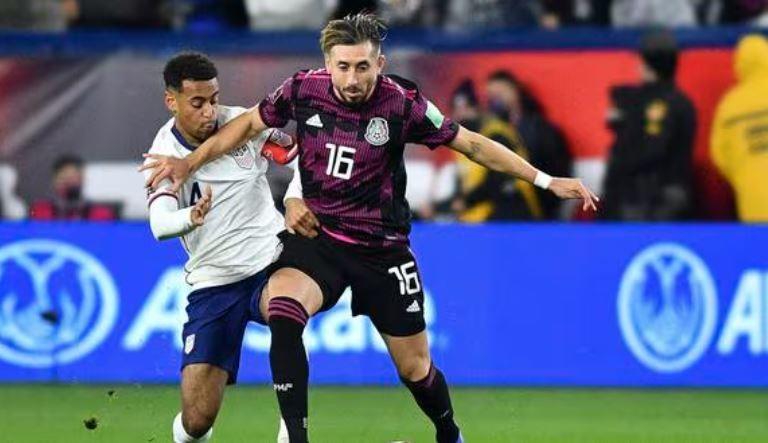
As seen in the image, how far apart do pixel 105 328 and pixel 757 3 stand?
240 inches

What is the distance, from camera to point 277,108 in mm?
9648

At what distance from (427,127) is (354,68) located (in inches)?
20.5

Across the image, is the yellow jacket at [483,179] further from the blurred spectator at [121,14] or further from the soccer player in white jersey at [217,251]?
the soccer player in white jersey at [217,251]

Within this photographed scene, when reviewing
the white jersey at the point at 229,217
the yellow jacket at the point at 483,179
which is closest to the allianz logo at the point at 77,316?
the yellow jacket at the point at 483,179

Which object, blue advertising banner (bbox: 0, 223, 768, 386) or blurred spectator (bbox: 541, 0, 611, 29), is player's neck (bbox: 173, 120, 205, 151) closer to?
blue advertising banner (bbox: 0, 223, 768, 386)

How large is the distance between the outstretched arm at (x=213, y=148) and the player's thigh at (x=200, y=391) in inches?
37.8

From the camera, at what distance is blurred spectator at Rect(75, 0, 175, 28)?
16672 mm

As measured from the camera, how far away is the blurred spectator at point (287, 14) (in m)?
16.5

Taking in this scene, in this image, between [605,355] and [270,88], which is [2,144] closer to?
[270,88]

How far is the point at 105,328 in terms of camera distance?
1450 centimetres

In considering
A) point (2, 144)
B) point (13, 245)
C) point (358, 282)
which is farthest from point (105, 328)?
point (358, 282)

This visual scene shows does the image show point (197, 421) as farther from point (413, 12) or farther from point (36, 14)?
point (36, 14)

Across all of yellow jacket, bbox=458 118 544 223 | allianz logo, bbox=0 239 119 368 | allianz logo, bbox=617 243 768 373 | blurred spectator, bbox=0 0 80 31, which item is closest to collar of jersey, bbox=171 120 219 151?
allianz logo, bbox=0 239 119 368

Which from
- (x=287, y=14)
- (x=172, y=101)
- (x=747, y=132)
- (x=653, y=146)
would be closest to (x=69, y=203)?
(x=287, y=14)
